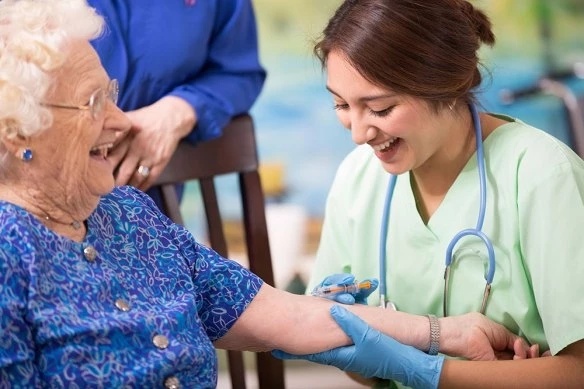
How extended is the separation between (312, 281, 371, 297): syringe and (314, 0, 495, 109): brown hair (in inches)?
14.8

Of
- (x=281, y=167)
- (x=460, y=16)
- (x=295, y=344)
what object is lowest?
(x=281, y=167)

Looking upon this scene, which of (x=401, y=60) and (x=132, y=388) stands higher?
(x=401, y=60)

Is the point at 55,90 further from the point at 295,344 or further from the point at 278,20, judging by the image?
the point at 278,20

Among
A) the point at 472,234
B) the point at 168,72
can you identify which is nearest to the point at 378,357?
the point at 472,234

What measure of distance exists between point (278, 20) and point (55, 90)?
7.48ft

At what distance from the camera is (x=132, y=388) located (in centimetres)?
169

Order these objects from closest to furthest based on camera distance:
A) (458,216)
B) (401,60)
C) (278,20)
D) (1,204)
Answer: (1,204), (401,60), (458,216), (278,20)

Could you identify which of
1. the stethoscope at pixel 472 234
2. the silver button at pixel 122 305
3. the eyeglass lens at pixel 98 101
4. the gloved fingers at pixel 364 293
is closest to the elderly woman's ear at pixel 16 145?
the eyeglass lens at pixel 98 101

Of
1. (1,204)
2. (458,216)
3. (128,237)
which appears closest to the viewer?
(1,204)

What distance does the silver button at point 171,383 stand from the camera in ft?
5.72

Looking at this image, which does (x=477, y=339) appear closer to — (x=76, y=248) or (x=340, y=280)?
(x=340, y=280)

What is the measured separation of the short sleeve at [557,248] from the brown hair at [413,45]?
0.86 feet

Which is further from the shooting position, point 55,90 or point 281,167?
point 281,167

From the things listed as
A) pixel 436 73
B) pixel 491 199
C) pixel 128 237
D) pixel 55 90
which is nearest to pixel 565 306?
pixel 491 199
